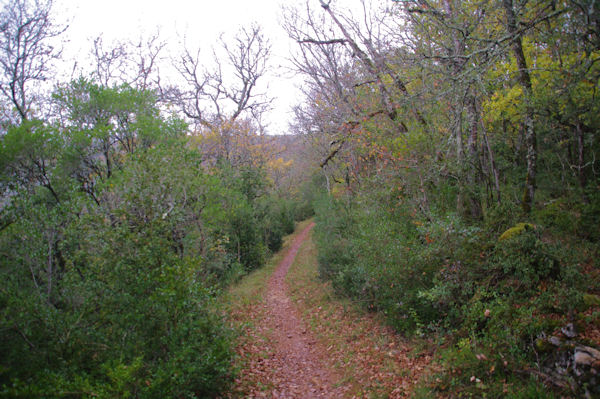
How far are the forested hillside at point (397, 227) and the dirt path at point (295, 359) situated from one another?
137cm

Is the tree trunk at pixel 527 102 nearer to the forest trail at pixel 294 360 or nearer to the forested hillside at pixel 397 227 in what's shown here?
the forested hillside at pixel 397 227

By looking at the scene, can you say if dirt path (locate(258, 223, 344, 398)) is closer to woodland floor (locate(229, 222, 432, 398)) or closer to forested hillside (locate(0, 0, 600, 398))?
woodland floor (locate(229, 222, 432, 398))

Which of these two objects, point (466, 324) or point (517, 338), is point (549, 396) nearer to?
point (517, 338)

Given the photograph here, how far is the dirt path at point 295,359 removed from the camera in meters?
6.36

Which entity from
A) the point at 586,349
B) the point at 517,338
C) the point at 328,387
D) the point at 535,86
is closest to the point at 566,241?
the point at 535,86

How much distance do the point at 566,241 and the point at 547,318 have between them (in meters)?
3.40

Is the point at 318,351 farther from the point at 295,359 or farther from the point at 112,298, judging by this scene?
the point at 112,298

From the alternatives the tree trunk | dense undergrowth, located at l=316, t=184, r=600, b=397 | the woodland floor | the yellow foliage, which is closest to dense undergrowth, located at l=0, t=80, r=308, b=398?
the woodland floor

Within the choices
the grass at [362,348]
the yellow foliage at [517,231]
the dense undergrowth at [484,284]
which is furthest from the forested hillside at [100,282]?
the yellow foliage at [517,231]

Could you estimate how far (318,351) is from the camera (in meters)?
8.06

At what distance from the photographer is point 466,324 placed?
5.57 m

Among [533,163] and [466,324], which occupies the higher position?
[533,163]

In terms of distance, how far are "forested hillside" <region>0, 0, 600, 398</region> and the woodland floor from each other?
0.43 metres

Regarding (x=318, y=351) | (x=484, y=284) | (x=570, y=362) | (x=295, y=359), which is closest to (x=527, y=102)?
(x=484, y=284)
